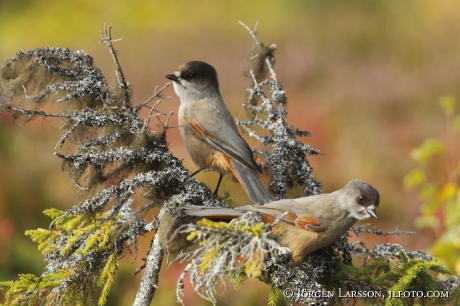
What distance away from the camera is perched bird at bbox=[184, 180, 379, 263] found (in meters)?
3.04

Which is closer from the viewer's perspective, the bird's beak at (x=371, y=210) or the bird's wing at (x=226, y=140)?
the bird's beak at (x=371, y=210)

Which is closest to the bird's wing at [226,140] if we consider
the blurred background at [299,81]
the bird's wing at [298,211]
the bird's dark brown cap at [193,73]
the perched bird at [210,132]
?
the perched bird at [210,132]

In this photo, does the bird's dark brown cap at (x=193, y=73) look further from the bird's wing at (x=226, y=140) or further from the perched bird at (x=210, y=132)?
the bird's wing at (x=226, y=140)

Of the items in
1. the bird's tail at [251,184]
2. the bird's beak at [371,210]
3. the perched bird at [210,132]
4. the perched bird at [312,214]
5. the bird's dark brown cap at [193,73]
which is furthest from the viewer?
the bird's dark brown cap at [193,73]

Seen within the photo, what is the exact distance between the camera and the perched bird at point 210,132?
3.83 meters

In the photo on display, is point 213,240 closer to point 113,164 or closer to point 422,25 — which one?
point 113,164

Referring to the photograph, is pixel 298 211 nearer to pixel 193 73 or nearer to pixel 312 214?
pixel 312 214

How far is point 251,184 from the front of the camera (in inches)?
143

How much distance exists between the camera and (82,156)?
2932mm

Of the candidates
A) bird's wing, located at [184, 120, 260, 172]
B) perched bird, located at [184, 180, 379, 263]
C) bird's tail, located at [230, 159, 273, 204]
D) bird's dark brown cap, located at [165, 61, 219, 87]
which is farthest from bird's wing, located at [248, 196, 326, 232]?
bird's dark brown cap, located at [165, 61, 219, 87]

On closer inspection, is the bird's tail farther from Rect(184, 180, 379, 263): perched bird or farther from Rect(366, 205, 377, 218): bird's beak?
Rect(366, 205, 377, 218): bird's beak

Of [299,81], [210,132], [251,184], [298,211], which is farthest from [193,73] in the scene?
[299,81]

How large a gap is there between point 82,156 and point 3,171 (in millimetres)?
5559

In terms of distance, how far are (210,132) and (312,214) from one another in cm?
129
